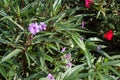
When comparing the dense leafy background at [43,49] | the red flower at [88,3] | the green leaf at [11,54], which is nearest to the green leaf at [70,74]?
the dense leafy background at [43,49]

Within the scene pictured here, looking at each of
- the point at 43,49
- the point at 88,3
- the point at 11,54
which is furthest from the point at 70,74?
the point at 88,3

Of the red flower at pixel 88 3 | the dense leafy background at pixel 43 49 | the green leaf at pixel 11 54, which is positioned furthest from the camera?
the red flower at pixel 88 3

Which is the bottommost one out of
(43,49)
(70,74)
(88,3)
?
(70,74)

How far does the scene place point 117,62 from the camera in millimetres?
2332

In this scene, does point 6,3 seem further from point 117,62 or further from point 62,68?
point 117,62

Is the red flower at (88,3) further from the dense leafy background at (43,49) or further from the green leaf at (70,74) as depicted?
the green leaf at (70,74)

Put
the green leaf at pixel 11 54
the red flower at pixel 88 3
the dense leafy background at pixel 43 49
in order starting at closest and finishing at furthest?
the green leaf at pixel 11 54
the dense leafy background at pixel 43 49
the red flower at pixel 88 3

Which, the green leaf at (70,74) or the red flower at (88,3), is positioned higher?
the red flower at (88,3)

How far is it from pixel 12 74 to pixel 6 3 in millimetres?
594

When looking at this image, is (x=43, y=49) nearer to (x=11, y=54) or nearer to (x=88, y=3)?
(x=11, y=54)

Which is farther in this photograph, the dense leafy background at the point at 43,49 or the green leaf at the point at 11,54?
the dense leafy background at the point at 43,49

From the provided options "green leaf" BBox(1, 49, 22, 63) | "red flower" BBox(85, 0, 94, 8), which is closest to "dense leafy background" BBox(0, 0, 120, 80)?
"green leaf" BBox(1, 49, 22, 63)

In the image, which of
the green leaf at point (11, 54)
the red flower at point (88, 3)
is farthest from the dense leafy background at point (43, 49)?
the red flower at point (88, 3)

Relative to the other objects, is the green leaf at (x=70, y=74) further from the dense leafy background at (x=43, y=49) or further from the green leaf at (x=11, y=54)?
the green leaf at (x=11, y=54)
